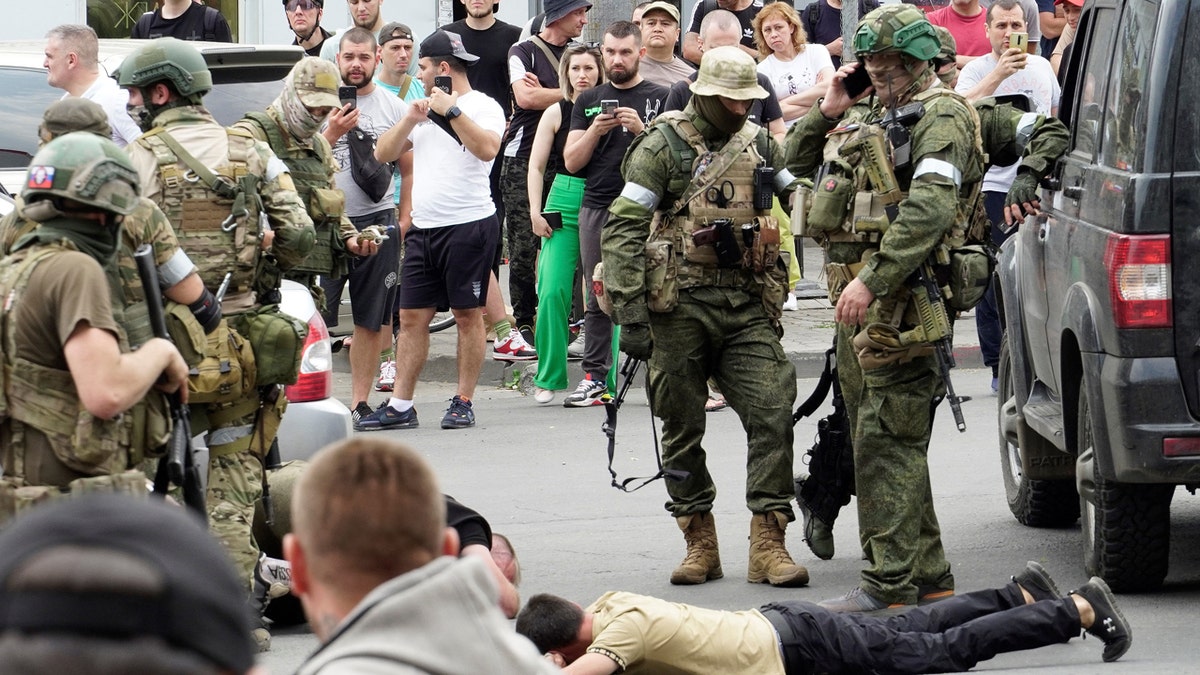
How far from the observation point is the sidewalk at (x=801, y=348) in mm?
11141

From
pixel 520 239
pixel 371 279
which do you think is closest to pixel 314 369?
pixel 371 279

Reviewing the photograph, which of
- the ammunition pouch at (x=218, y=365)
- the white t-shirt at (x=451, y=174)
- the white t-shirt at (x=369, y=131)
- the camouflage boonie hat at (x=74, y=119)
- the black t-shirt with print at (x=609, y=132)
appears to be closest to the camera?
the camouflage boonie hat at (x=74, y=119)

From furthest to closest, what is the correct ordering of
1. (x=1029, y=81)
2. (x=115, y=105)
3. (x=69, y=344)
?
(x=1029, y=81) < (x=115, y=105) < (x=69, y=344)

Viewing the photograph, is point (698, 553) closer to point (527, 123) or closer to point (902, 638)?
point (902, 638)

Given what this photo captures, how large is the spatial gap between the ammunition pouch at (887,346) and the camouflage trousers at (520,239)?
17.6ft

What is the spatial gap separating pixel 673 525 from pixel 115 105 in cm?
354

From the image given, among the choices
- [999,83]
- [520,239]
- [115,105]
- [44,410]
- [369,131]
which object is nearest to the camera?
[44,410]

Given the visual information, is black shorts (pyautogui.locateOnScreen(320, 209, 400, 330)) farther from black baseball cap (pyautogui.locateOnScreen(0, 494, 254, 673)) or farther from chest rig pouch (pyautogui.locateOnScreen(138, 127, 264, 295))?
black baseball cap (pyautogui.locateOnScreen(0, 494, 254, 673))

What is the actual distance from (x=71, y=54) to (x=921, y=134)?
15.8 feet

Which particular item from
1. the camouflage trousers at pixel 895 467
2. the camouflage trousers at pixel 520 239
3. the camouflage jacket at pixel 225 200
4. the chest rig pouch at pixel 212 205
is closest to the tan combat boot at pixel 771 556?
the camouflage trousers at pixel 895 467

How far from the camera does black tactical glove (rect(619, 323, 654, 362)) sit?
646 centimetres

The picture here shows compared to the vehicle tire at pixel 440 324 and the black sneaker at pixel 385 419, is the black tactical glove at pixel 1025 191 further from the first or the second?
the vehicle tire at pixel 440 324

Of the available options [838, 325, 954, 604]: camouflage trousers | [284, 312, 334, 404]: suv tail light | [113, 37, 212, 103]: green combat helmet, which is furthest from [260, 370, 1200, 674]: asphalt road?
[113, 37, 212, 103]: green combat helmet

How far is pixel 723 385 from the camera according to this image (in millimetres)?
6699
